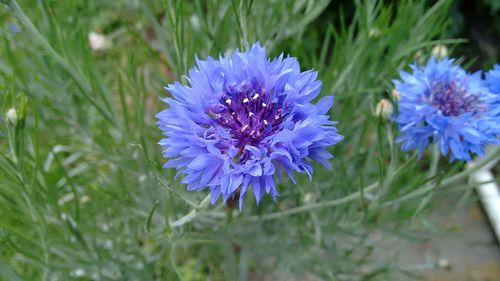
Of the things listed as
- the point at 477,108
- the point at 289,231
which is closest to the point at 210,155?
the point at 477,108

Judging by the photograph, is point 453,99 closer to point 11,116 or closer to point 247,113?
point 247,113

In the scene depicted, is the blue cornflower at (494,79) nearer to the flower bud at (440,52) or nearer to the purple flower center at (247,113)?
the flower bud at (440,52)

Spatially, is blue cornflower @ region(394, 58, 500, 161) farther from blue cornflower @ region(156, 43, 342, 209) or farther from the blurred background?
blue cornflower @ region(156, 43, 342, 209)

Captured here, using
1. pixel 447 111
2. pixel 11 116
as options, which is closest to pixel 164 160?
pixel 11 116

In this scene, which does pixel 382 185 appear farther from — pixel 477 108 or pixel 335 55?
pixel 335 55

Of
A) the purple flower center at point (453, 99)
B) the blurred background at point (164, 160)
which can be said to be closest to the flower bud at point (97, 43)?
the blurred background at point (164, 160)

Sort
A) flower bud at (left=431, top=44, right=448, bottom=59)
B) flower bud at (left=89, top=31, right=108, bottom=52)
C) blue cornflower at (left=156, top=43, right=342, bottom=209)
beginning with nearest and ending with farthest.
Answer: blue cornflower at (left=156, top=43, right=342, bottom=209), flower bud at (left=431, top=44, right=448, bottom=59), flower bud at (left=89, top=31, right=108, bottom=52)


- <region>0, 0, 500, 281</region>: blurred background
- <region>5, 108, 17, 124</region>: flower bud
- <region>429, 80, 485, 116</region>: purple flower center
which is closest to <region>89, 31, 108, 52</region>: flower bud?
<region>0, 0, 500, 281</region>: blurred background
